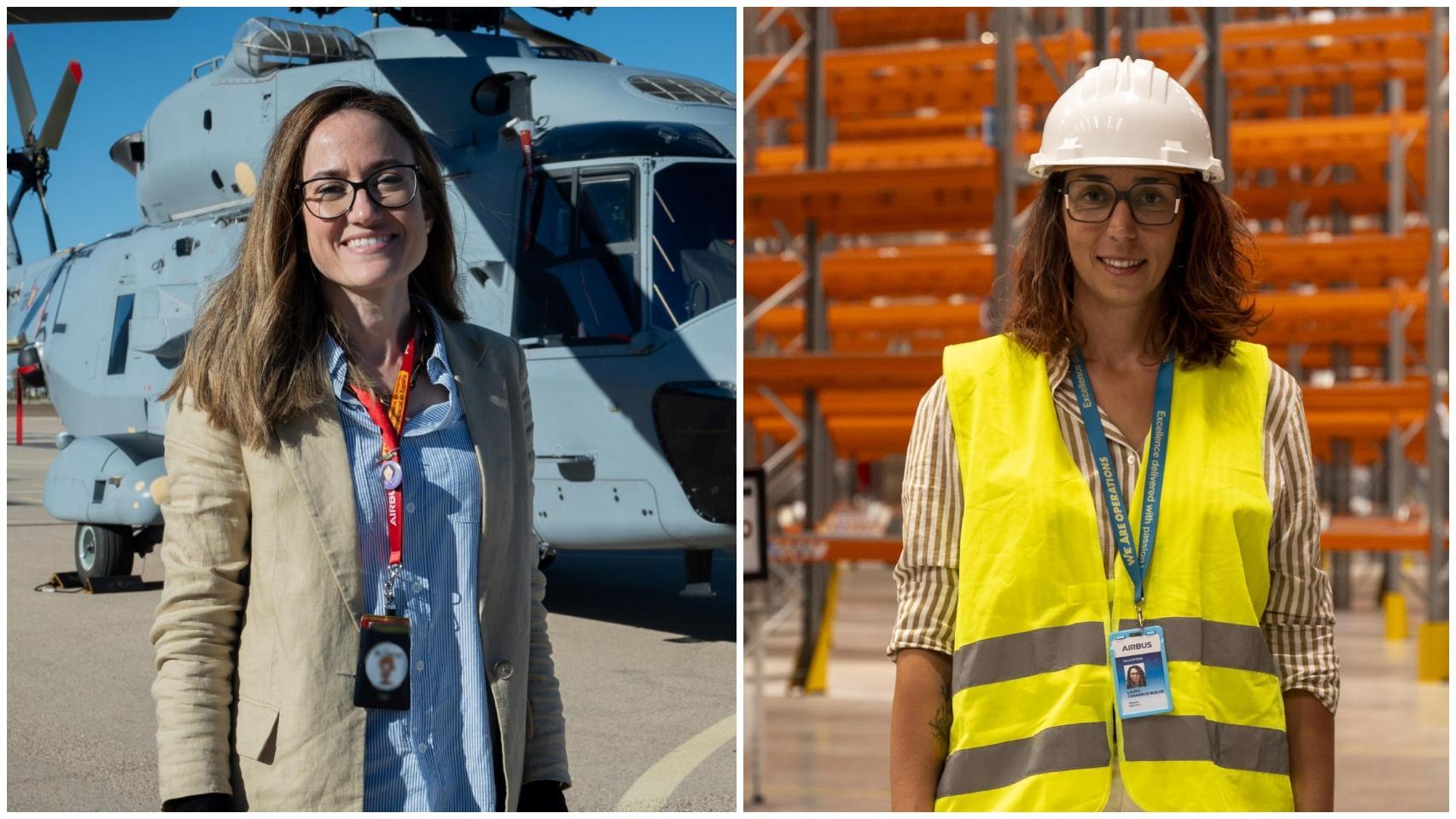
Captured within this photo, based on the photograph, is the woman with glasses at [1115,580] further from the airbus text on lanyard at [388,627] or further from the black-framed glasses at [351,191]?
the black-framed glasses at [351,191]

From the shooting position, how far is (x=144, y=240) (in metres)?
4.49

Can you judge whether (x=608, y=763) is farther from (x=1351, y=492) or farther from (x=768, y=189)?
(x=1351, y=492)

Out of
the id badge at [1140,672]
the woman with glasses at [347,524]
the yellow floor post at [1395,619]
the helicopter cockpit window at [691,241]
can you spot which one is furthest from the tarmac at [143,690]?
the yellow floor post at [1395,619]

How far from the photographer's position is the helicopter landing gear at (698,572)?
463cm

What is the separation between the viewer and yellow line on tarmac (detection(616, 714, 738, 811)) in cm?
388

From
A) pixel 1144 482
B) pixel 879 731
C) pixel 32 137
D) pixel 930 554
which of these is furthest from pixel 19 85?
pixel 879 731

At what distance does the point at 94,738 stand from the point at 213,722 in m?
1.73

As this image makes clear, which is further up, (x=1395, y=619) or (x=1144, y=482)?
(x=1144, y=482)

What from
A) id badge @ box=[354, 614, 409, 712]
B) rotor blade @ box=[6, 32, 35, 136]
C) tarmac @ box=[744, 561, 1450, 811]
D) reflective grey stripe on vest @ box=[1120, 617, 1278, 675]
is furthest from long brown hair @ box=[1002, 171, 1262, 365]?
tarmac @ box=[744, 561, 1450, 811]

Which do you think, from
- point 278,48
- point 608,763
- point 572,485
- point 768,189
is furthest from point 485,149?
point 768,189

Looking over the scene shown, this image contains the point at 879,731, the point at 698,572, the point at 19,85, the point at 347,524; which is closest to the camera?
the point at 347,524

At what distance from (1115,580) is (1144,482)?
0.15 meters

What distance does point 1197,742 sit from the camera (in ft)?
7.14

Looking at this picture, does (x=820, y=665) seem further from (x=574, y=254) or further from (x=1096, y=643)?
(x=1096, y=643)
